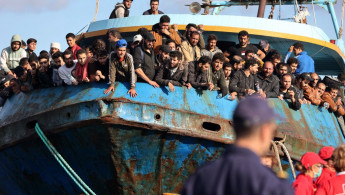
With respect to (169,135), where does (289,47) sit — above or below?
above

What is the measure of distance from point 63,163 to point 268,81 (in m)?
3.28

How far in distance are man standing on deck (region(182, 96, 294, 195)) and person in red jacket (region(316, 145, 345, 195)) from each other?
297 cm

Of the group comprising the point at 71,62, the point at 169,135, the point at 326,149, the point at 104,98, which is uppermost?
the point at 71,62

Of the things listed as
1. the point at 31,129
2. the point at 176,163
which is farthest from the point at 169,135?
the point at 31,129

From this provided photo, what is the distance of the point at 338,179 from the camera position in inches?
248

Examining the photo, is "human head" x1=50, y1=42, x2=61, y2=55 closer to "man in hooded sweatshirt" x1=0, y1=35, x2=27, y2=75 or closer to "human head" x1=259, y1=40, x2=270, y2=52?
"man in hooded sweatshirt" x1=0, y1=35, x2=27, y2=75

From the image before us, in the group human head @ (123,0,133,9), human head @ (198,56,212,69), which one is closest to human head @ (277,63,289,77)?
human head @ (198,56,212,69)

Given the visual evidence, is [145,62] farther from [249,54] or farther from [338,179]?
[338,179]

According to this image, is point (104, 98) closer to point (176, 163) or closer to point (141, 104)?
point (141, 104)

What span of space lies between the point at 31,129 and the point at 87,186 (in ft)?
3.74

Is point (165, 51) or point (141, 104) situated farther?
point (165, 51)

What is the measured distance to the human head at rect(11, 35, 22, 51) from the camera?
1220 cm

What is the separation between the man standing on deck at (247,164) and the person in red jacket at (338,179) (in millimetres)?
2975

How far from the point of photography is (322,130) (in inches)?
456
